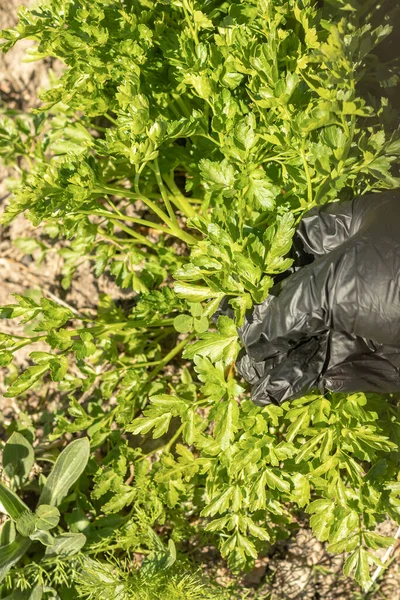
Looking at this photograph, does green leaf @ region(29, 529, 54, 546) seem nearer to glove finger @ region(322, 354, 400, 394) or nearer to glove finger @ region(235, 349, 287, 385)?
glove finger @ region(235, 349, 287, 385)

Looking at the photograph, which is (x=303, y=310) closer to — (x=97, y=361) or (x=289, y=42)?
(x=289, y=42)

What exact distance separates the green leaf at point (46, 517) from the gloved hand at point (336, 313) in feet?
3.05

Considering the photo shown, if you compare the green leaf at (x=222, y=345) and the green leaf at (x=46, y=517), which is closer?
the green leaf at (x=222, y=345)

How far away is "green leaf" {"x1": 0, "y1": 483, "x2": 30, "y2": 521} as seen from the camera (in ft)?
7.14

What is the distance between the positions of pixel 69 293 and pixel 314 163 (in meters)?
1.46

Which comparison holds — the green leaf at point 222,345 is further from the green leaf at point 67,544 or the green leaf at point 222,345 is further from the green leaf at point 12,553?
the green leaf at point 12,553

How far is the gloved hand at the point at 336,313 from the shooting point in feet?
4.95

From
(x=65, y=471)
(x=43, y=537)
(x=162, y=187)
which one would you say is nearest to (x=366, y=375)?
(x=162, y=187)

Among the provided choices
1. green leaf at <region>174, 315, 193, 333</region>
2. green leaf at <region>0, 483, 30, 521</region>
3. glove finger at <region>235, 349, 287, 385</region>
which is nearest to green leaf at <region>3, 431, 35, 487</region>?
green leaf at <region>0, 483, 30, 521</region>

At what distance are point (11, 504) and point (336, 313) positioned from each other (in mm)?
1431

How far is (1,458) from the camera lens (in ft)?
8.09

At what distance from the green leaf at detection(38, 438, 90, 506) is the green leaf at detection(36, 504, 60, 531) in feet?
0.17

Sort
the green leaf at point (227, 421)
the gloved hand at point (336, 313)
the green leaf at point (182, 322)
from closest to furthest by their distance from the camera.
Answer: the gloved hand at point (336, 313) < the green leaf at point (227, 421) < the green leaf at point (182, 322)

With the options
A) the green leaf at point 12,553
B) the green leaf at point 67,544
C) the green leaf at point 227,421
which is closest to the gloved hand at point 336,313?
the green leaf at point 227,421
